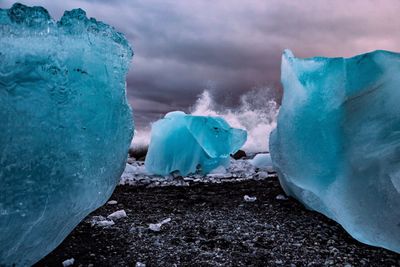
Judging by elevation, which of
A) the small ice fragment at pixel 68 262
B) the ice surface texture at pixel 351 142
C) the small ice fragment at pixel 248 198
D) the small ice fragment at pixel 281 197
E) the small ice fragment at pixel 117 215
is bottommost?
the small ice fragment at pixel 117 215

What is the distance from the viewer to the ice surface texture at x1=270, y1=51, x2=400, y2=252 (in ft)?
12.6

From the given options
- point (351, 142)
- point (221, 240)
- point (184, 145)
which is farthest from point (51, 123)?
point (184, 145)

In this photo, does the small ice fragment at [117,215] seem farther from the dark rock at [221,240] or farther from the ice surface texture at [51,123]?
the ice surface texture at [51,123]

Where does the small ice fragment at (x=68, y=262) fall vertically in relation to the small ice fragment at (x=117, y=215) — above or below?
above

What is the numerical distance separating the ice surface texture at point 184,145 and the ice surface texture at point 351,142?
3.97 metres

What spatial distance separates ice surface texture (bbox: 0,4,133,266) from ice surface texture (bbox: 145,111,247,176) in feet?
17.4

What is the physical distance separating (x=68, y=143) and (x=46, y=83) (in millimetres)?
453

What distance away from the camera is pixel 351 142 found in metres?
4.16

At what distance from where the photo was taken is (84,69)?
10.4 ft

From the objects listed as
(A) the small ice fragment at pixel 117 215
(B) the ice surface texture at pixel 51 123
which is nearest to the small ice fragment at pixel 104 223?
(A) the small ice fragment at pixel 117 215

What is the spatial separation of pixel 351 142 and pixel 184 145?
5.14 meters

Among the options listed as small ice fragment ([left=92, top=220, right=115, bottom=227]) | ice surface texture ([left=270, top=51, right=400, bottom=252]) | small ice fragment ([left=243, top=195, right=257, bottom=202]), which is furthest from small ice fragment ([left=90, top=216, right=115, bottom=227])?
ice surface texture ([left=270, top=51, right=400, bottom=252])

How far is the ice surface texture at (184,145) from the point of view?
8844 mm

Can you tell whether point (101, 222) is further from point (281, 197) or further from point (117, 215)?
point (281, 197)
